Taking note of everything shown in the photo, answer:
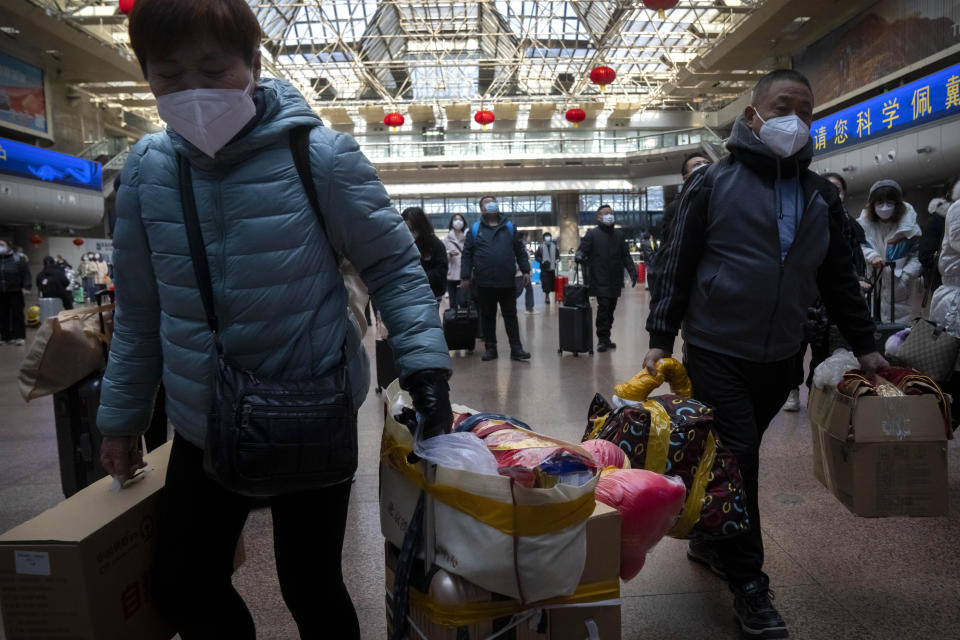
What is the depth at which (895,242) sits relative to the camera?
17.4 ft

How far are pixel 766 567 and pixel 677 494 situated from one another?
1090 millimetres

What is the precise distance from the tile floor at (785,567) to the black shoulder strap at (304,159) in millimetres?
→ 1504

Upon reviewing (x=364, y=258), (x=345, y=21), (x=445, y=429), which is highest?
(x=345, y=21)

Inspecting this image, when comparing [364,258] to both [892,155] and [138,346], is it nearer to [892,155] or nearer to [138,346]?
[138,346]

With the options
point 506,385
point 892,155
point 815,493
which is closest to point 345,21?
point 892,155

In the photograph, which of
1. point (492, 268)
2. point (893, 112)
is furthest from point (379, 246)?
point (893, 112)

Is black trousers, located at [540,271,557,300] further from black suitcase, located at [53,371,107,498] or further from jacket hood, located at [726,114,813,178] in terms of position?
jacket hood, located at [726,114,813,178]

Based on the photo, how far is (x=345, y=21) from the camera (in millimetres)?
28641

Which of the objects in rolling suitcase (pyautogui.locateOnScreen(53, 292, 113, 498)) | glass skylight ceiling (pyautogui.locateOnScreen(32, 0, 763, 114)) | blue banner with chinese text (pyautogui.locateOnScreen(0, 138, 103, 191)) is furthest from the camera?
glass skylight ceiling (pyautogui.locateOnScreen(32, 0, 763, 114))

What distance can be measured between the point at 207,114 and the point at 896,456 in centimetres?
225

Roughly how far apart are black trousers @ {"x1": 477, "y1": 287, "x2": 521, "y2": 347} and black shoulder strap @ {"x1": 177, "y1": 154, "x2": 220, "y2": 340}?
6350 millimetres

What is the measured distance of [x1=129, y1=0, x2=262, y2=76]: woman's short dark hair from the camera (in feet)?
4.08

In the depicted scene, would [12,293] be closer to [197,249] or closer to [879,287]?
[197,249]

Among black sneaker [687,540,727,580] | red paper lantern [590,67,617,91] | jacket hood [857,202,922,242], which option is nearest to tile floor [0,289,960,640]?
black sneaker [687,540,727,580]
